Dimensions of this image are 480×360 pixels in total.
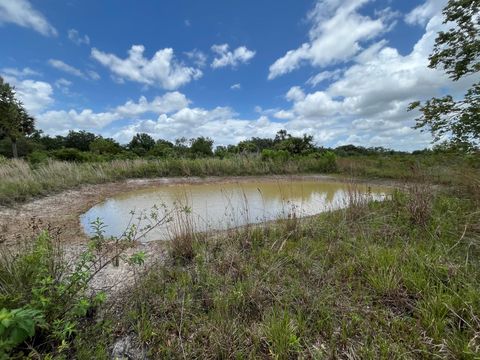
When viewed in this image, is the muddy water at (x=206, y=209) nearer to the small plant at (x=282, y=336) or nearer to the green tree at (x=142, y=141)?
the small plant at (x=282, y=336)

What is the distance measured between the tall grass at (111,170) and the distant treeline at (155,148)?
4.00 feet

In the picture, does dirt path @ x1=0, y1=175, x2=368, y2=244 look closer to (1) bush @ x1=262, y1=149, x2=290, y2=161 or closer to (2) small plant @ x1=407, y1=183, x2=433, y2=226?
(2) small plant @ x1=407, y1=183, x2=433, y2=226

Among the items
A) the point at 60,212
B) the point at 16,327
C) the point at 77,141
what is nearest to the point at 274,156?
the point at 60,212

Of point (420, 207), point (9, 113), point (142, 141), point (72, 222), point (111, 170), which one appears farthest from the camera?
point (142, 141)

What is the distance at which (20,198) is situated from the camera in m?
5.73

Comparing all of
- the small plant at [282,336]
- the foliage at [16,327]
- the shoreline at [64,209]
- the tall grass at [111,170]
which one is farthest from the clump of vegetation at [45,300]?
the tall grass at [111,170]

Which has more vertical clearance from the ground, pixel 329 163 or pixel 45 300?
pixel 329 163

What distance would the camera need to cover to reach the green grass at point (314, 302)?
141cm

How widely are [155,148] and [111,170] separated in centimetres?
1832

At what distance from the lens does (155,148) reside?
27.8m

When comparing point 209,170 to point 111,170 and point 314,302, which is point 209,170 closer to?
point 111,170

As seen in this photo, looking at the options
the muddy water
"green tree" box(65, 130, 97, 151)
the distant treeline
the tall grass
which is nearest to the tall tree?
the distant treeline

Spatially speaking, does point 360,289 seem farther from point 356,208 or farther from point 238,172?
point 238,172

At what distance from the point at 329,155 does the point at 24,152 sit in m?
32.6
